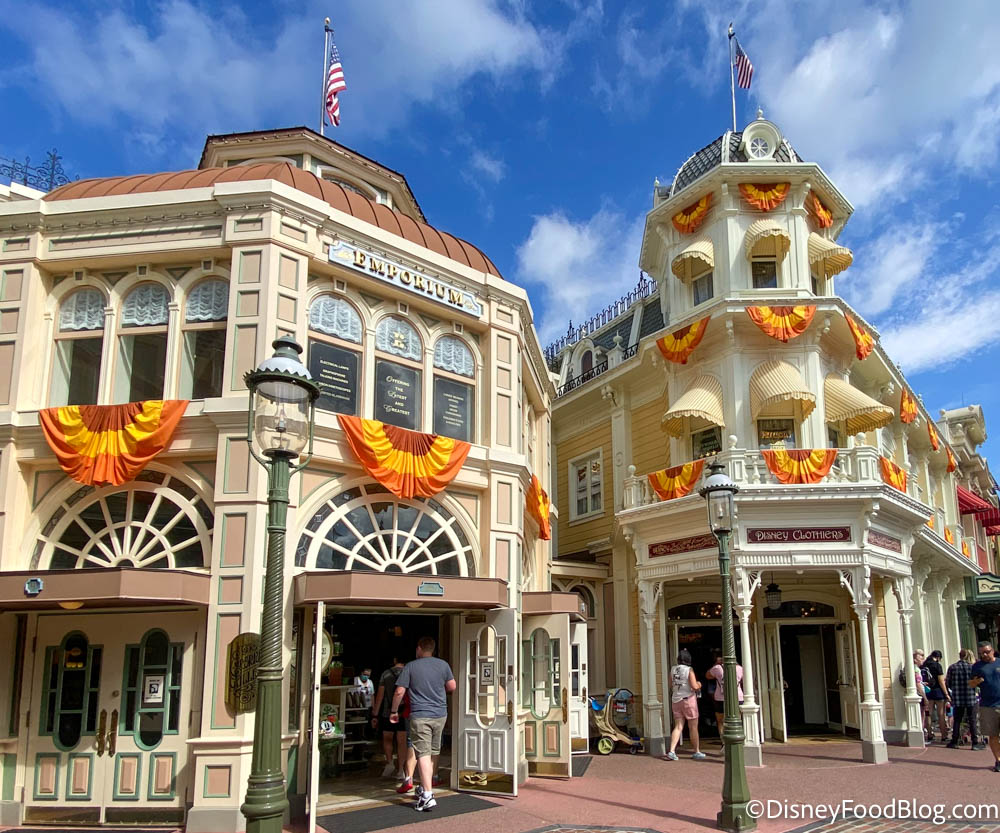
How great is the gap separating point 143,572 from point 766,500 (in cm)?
1053

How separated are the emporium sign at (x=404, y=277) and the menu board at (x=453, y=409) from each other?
3.84 ft

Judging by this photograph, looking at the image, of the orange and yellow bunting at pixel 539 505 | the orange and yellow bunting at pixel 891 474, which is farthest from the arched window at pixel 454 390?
the orange and yellow bunting at pixel 891 474

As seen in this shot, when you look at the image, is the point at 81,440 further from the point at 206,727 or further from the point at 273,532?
the point at 273,532

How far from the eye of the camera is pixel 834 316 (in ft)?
55.5

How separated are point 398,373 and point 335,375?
3.53 ft

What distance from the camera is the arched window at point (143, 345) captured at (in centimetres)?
1120

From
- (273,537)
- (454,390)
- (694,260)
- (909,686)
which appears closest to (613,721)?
(909,686)

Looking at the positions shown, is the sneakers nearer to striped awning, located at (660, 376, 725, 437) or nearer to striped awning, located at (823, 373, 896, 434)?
striped awning, located at (660, 376, 725, 437)

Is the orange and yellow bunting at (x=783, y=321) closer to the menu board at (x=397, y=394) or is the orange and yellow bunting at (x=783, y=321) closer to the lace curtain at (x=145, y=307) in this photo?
the menu board at (x=397, y=394)

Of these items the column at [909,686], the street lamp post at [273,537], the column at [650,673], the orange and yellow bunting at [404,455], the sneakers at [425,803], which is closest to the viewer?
the street lamp post at [273,537]

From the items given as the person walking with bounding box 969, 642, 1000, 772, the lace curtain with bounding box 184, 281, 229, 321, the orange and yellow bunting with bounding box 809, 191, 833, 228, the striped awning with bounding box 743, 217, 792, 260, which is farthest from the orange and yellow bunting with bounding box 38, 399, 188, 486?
the orange and yellow bunting with bounding box 809, 191, 833, 228

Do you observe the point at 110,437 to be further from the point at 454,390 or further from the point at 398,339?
the point at 454,390

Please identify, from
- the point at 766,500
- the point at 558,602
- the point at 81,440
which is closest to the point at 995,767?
A: the point at 766,500

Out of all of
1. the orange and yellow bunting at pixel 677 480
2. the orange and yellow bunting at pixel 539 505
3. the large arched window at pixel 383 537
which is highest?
the orange and yellow bunting at pixel 677 480
